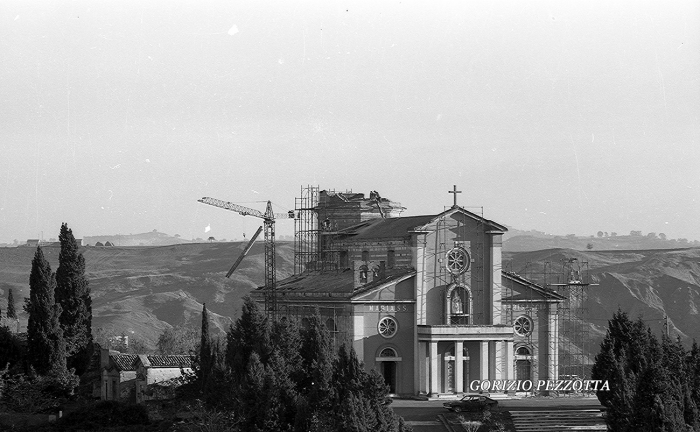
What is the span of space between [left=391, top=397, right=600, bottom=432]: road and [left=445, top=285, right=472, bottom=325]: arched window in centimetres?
485

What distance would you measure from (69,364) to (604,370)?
2920 cm

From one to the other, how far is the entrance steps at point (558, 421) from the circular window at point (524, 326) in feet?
34.1

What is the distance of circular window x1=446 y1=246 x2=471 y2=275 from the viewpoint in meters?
69.1

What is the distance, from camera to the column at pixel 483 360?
2699 inches

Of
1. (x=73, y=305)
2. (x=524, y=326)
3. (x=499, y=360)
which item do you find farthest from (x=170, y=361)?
(x=524, y=326)

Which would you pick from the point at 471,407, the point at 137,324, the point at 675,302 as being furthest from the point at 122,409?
the point at 675,302

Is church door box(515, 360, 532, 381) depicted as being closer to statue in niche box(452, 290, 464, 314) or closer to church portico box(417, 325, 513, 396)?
church portico box(417, 325, 513, 396)

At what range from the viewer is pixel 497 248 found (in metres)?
69.8

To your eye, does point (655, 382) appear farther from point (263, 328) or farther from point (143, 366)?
point (143, 366)

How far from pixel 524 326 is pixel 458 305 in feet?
19.0

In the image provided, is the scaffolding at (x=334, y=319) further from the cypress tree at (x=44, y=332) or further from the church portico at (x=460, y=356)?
the cypress tree at (x=44, y=332)

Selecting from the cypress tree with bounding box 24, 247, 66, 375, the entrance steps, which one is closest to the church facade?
the entrance steps

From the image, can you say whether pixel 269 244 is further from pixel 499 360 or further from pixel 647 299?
pixel 647 299

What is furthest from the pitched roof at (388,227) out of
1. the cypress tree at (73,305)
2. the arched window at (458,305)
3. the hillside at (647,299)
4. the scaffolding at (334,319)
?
the hillside at (647,299)
